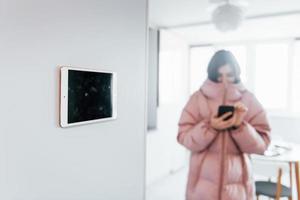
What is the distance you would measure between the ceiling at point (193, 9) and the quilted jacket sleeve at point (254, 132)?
4.65 ft

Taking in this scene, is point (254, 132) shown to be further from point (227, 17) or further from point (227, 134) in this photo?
point (227, 17)

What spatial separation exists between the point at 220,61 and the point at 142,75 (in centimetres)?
44

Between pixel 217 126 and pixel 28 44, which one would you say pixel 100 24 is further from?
pixel 217 126

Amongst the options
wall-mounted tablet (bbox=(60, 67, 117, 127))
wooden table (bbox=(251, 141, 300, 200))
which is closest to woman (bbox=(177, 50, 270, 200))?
wall-mounted tablet (bbox=(60, 67, 117, 127))

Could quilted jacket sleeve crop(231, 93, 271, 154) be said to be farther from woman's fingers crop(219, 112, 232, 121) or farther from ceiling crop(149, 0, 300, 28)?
ceiling crop(149, 0, 300, 28)

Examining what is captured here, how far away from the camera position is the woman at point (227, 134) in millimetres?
898

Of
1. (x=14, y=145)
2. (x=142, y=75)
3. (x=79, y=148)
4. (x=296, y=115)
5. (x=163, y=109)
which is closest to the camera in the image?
(x=14, y=145)

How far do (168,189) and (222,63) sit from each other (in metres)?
2.09

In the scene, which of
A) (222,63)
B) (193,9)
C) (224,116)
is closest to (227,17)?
(193,9)

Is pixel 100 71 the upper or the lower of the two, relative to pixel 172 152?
upper

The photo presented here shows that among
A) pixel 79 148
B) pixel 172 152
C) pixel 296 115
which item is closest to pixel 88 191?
pixel 79 148

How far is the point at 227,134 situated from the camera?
90cm

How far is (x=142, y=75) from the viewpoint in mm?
1248

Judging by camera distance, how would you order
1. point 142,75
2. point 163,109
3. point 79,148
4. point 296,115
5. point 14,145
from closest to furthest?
point 14,145 → point 79,148 → point 142,75 → point 163,109 → point 296,115
